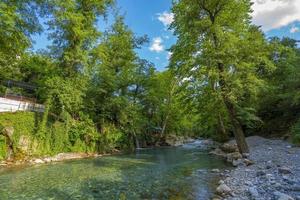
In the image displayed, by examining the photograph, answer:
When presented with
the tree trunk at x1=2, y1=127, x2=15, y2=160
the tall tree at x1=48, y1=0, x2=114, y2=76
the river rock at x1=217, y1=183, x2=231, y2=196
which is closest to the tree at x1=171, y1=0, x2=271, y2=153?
the river rock at x1=217, y1=183, x2=231, y2=196

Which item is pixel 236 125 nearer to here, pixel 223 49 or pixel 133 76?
pixel 223 49

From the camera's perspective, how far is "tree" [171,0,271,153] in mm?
13234

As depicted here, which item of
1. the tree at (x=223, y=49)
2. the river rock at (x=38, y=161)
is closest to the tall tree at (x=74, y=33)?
the river rock at (x=38, y=161)

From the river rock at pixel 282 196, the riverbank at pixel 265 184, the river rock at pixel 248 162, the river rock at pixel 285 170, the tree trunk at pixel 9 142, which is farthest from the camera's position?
the tree trunk at pixel 9 142

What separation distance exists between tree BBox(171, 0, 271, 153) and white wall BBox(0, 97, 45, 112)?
13.0 metres

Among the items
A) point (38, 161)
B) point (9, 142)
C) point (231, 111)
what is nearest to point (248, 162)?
point (231, 111)

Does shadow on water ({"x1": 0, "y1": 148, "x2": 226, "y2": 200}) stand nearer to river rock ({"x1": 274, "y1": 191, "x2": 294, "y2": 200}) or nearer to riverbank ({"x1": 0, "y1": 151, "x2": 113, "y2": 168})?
river rock ({"x1": 274, "y1": 191, "x2": 294, "y2": 200})

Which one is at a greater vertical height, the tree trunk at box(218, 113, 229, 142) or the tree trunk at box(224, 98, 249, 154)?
the tree trunk at box(218, 113, 229, 142)

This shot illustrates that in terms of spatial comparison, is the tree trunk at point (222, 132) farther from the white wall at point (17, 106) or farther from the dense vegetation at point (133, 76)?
the white wall at point (17, 106)

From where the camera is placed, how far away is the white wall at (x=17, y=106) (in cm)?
1838

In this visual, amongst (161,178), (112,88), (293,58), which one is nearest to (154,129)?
(112,88)

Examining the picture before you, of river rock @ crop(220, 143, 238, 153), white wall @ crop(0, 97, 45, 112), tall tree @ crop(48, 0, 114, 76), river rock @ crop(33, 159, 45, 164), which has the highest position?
tall tree @ crop(48, 0, 114, 76)

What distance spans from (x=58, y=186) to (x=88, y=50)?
1551 cm

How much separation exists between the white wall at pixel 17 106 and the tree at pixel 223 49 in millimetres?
12988
